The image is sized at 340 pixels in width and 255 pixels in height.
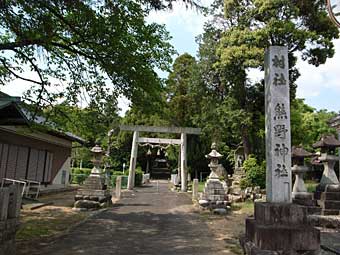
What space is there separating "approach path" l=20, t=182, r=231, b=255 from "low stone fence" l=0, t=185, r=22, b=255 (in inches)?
35.8

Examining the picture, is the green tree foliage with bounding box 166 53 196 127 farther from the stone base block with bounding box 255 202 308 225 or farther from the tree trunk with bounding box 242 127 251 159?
the stone base block with bounding box 255 202 308 225

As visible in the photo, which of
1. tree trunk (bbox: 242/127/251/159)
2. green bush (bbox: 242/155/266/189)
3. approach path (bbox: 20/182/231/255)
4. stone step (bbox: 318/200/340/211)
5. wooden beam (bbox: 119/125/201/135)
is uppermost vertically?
wooden beam (bbox: 119/125/201/135)

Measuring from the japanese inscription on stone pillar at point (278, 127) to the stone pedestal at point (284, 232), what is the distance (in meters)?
0.31

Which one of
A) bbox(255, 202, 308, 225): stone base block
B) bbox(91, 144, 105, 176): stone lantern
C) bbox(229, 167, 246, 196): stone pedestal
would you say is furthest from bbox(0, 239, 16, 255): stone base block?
bbox(229, 167, 246, 196): stone pedestal

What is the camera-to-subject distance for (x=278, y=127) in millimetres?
6582

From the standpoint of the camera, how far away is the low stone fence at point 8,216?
5.54m

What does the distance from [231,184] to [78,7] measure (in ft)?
54.9

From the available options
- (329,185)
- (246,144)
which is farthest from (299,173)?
(246,144)

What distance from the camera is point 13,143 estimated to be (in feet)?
49.0

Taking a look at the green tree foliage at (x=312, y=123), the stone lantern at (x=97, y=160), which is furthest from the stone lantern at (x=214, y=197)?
the green tree foliage at (x=312, y=123)

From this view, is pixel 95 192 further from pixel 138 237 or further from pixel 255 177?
pixel 255 177

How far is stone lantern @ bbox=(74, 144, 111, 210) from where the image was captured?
13.4 m

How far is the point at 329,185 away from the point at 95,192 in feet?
31.7

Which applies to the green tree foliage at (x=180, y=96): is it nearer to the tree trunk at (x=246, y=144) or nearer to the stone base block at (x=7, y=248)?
the tree trunk at (x=246, y=144)
